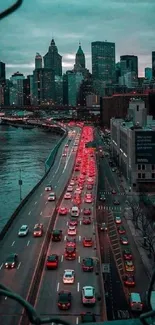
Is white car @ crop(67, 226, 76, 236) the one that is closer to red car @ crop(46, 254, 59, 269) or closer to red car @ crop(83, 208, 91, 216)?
red car @ crop(83, 208, 91, 216)

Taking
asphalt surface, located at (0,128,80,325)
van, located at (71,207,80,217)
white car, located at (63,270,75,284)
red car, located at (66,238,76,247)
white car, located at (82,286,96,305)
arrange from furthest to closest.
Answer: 1. van, located at (71,207,80,217)
2. red car, located at (66,238,76,247)
3. white car, located at (63,270,75,284)
4. white car, located at (82,286,96,305)
5. asphalt surface, located at (0,128,80,325)

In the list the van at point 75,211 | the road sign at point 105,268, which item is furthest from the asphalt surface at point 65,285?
the van at point 75,211

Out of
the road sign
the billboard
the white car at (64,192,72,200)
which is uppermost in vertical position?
the billboard

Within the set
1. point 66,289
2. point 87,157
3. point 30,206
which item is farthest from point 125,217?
point 87,157

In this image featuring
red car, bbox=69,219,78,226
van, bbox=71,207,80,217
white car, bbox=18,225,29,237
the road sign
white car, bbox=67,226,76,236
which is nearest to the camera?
the road sign

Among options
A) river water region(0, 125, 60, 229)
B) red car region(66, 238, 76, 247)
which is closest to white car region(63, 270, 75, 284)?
red car region(66, 238, 76, 247)

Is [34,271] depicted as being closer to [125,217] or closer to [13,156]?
[125,217]
